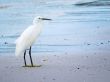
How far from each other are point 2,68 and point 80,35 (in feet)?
18.6

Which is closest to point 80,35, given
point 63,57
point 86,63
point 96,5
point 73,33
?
point 73,33

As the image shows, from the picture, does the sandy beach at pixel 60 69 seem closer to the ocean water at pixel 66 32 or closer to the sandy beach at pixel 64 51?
the sandy beach at pixel 64 51

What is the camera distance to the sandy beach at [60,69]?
909 cm

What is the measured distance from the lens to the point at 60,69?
1007cm

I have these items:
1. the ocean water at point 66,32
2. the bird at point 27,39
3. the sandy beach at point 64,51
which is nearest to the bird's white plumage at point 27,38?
the bird at point 27,39

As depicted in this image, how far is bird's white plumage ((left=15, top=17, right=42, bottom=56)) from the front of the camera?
36.4ft

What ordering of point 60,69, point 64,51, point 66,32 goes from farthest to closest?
point 66,32 → point 64,51 → point 60,69

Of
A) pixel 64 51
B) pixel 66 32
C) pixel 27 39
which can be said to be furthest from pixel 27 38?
pixel 66 32

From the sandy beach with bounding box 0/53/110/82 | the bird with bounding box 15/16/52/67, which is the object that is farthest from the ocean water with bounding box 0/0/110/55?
the bird with bounding box 15/16/52/67

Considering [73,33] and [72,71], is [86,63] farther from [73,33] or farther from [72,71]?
[73,33]

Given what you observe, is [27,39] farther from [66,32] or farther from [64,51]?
[66,32]

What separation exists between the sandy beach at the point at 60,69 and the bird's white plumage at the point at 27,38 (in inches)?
14.4

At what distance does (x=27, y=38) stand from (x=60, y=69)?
1574 millimetres

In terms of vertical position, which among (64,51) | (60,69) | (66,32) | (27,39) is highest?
(27,39)
